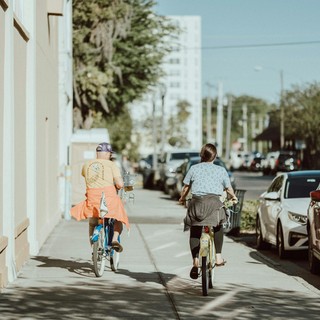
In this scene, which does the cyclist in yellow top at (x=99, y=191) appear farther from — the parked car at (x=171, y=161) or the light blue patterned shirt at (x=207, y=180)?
the parked car at (x=171, y=161)

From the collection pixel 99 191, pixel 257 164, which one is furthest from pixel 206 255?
pixel 257 164

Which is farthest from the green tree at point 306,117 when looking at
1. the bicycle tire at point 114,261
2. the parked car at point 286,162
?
the bicycle tire at point 114,261

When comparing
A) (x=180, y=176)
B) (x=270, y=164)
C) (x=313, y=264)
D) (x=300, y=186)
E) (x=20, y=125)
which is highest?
(x=20, y=125)

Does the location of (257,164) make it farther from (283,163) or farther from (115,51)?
(115,51)

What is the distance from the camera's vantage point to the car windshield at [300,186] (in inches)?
680

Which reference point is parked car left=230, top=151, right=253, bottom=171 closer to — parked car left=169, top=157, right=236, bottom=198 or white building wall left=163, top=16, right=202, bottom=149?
parked car left=169, top=157, right=236, bottom=198

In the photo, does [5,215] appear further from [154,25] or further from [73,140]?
[154,25]

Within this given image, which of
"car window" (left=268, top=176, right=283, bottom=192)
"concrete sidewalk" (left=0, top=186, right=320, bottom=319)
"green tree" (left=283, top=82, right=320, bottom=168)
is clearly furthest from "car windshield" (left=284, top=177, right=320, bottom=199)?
"green tree" (left=283, top=82, right=320, bottom=168)

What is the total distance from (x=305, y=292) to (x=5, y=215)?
3.58 meters

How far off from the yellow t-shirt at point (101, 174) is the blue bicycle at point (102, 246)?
1.52 feet

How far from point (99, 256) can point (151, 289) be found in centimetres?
132

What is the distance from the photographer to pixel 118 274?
45.7ft

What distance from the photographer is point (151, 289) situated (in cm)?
1231

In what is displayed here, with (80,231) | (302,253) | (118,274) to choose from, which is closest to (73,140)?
(80,231)
